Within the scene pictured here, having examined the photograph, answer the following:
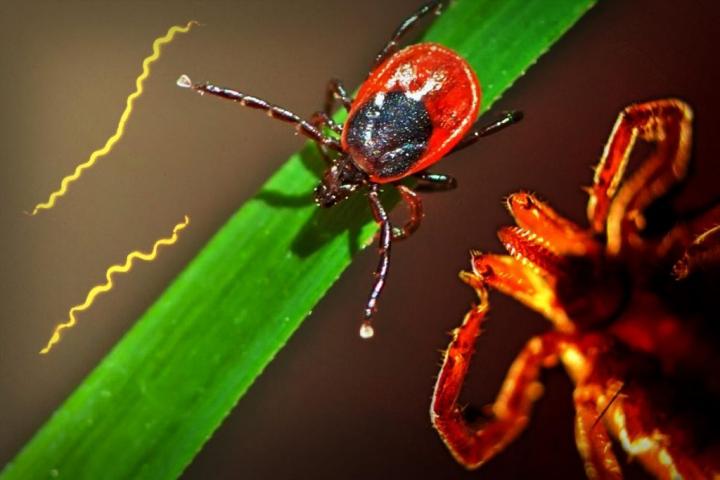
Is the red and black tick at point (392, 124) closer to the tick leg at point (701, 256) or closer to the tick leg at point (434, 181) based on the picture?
the tick leg at point (434, 181)

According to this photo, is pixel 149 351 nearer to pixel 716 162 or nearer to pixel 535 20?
pixel 535 20

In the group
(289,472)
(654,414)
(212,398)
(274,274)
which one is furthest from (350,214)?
(654,414)

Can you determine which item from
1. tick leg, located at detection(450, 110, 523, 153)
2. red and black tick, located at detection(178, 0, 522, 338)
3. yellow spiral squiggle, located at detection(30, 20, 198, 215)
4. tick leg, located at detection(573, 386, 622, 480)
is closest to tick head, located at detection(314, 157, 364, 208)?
red and black tick, located at detection(178, 0, 522, 338)

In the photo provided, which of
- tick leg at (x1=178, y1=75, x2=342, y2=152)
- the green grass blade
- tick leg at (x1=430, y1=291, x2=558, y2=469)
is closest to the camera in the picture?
the green grass blade

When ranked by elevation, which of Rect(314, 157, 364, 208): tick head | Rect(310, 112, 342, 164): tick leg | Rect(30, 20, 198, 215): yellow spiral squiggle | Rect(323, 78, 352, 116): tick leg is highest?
Rect(30, 20, 198, 215): yellow spiral squiggle

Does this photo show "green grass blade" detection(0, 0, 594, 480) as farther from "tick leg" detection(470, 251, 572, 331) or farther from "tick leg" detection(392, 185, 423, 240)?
"tick leg" detection(470, 251, 572, 331)

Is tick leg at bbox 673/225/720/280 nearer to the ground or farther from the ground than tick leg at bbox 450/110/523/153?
nearer to the ground

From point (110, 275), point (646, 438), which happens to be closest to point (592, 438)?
point (646, 438)

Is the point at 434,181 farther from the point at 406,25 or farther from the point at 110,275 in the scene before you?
the point at 110,275
